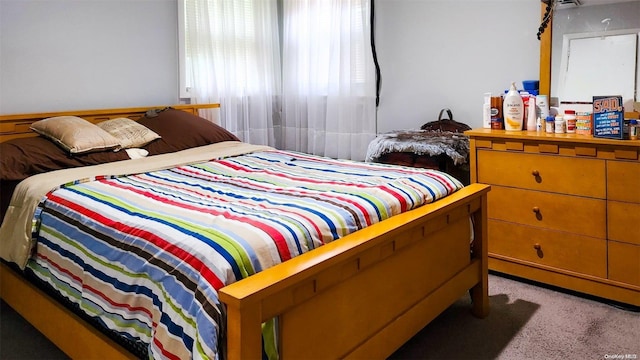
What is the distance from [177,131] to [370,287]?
1932mm

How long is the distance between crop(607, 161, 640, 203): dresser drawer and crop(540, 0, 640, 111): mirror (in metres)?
0.42

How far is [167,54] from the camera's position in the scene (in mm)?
3717

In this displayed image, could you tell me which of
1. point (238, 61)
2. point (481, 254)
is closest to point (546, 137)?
point (481, 254)

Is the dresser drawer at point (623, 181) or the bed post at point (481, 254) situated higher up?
the dresser drawer at point (623, 181)

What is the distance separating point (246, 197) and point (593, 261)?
1.65 m

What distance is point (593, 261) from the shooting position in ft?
7.82

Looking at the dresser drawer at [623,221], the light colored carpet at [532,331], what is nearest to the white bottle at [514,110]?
the dresser drawer at [623,221]

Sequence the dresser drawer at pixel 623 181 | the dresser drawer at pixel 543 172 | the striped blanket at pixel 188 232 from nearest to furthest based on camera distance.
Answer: the striped blanket at pixel 188 232 → the dresser drawer at pixel 623 181 → the dresser drawer at pixel 543 172

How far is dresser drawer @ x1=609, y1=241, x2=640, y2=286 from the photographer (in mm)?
2268

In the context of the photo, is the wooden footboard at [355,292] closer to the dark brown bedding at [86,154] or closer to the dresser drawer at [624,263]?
the dark brown bedding at [86,154]

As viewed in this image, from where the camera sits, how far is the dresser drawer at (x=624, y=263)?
7.44 ft

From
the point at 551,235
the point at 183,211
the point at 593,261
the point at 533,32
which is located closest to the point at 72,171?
the point at 183,211

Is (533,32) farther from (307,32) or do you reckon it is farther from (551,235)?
(307,32)

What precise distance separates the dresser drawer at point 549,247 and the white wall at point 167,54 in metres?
1.05
